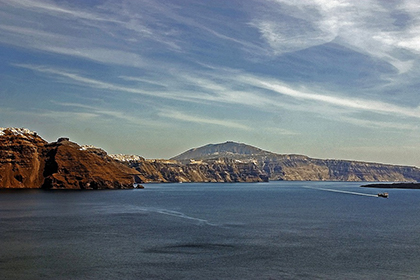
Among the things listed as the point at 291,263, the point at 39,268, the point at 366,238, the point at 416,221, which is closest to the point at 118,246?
the point at 39,268

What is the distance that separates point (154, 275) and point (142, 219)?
52637mm

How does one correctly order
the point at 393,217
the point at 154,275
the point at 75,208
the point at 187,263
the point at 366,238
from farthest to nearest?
the point at 75,208, the point at 393,217, the point at 366,238, the point at 187,263, the point at 154,275

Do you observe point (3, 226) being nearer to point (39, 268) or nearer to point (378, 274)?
point (39, 268)

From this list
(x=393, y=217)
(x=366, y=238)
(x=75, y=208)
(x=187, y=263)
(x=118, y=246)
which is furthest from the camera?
(x=75, y=208)

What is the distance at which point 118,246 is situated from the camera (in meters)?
67.1

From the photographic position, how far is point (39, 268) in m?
53.1

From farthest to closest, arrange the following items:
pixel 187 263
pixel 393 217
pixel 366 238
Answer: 1. pixel 393 217
2. pixel 366 238
3. pixel 187 263

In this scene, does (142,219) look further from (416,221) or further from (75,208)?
(416,221)

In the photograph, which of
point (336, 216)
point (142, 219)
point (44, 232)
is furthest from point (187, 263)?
point (336, 216)

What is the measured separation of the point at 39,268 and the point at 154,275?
1449 cm

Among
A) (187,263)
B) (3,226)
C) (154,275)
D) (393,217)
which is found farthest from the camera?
(393,217)

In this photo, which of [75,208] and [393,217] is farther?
[75,208]

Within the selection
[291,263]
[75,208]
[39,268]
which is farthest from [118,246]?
[75,208]

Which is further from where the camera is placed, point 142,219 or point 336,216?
point 336,216
